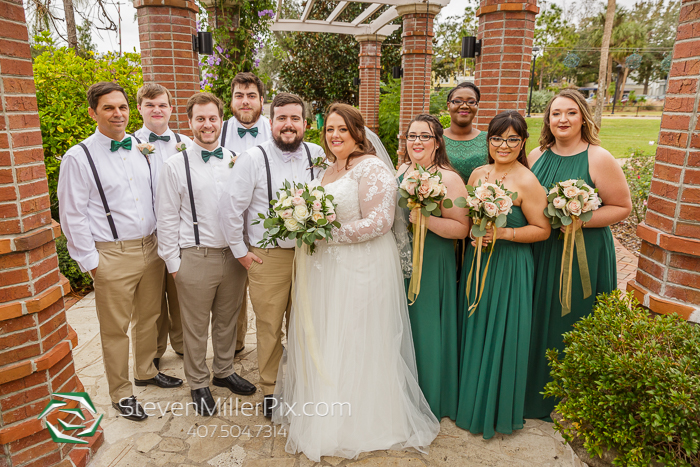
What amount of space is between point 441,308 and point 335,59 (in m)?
18.0

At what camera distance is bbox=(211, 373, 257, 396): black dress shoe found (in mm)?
3857

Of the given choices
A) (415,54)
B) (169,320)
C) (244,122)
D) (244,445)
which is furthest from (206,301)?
(415,54)

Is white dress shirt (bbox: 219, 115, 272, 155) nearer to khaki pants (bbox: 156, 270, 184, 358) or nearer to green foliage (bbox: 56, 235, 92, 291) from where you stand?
khaki pants (bbox: 156, 270, 184, 358)

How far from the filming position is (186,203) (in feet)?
11.2

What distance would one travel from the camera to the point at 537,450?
315cm

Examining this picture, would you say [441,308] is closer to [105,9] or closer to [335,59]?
[105,9]

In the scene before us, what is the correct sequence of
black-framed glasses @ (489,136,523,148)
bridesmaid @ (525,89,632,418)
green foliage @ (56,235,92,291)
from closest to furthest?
1. black-framed glasses @ (489,136,523,148)
2. bridesmaid @ (525,89,632,418)
3. green foliage @ (56,235,92,291)

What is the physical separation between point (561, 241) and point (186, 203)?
9.18 ft

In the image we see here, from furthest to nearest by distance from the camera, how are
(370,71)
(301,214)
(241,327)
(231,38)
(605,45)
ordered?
(370,71)
(605,45)
(231,38)
(241,327)
(301,214)

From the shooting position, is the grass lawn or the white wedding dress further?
the grass lawn

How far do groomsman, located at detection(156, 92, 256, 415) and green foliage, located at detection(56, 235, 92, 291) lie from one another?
3398 mm

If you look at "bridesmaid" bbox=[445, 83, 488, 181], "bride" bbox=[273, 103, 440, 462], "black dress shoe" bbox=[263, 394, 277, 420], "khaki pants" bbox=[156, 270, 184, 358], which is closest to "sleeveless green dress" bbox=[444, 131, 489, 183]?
"bridesmaid" bbox=[445, 83, 488, 181]

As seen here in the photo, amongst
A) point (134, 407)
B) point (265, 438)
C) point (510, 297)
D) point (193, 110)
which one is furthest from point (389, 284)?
point (134, 407)

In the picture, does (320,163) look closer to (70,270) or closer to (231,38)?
(231,38)
